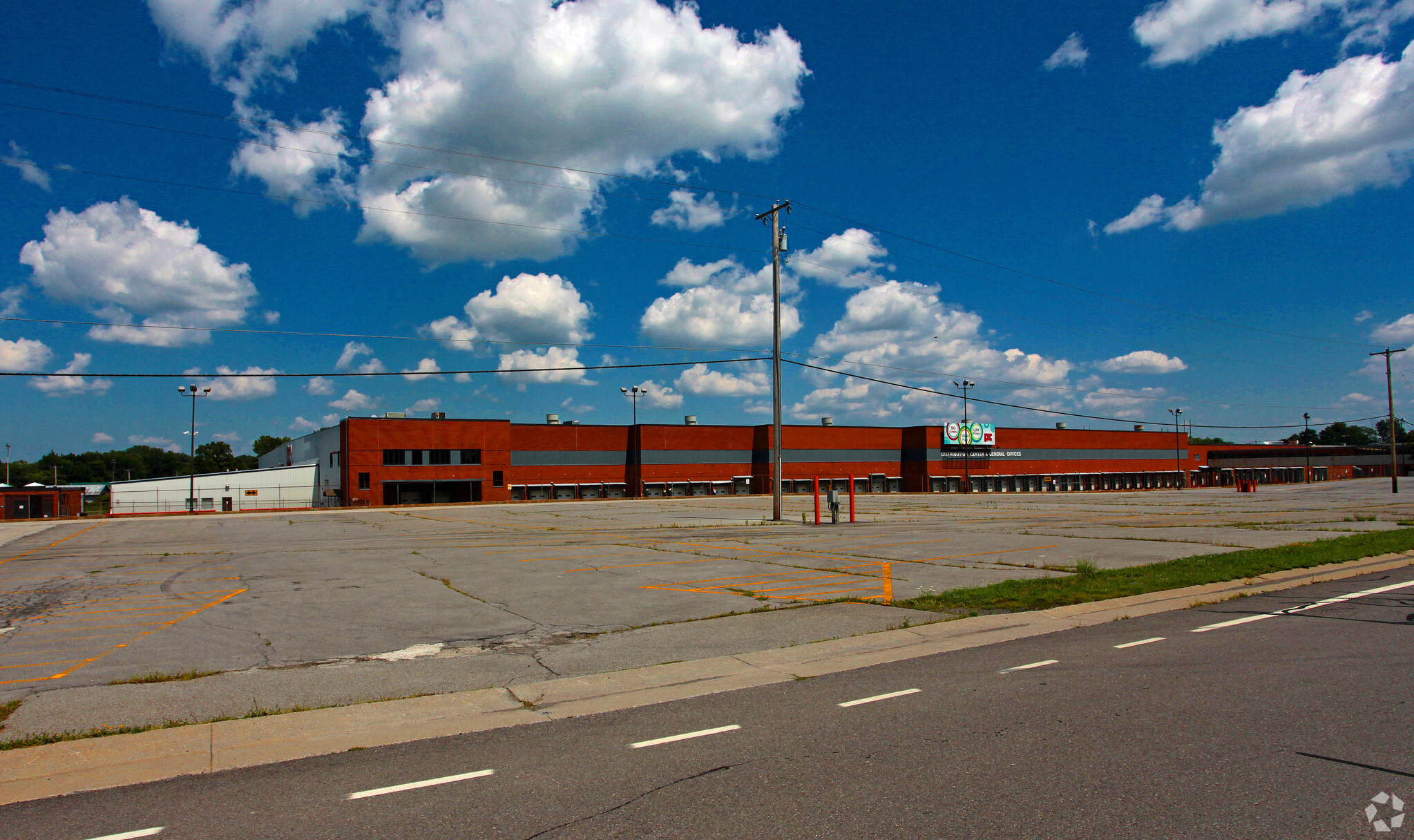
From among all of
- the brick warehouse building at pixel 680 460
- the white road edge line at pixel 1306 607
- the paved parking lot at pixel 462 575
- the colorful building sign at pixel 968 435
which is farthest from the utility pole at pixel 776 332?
the colorful building sign at pixel 968 435

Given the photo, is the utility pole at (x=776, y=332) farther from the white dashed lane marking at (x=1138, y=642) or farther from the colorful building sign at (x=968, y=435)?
the colorful building sign at (x=968, y=435)

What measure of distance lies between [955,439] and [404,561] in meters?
78.6

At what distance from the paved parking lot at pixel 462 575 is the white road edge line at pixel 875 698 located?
2985 mm

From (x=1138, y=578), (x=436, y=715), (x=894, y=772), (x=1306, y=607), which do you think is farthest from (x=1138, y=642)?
(x=436, y=715)

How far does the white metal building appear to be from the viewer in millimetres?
73625

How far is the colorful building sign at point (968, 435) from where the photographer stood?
290ft

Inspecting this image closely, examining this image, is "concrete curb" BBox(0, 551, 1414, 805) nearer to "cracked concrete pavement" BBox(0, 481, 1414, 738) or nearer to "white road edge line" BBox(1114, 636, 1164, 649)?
"cracked concrete pavement" BBox(0, 481, 1414, 738)

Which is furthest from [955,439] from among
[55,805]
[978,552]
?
[55,805]

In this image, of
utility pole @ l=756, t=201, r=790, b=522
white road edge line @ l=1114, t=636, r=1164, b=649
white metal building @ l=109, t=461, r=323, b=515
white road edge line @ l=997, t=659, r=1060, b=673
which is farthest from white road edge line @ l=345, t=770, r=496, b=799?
white metal building @ l=109, t=461, r=323, b=515

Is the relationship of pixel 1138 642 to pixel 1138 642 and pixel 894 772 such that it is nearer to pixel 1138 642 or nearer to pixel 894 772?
pixel 1138 642

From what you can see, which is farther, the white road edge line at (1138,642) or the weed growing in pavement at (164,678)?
the white road edge line at (1138,642)

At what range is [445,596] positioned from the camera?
13586 millimetres

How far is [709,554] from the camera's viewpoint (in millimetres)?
20516

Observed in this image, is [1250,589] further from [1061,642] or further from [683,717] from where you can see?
[683,717]
